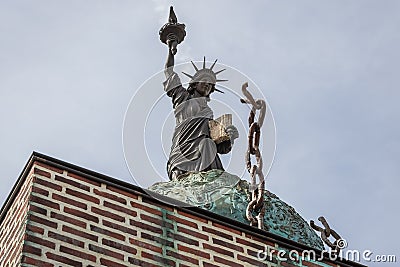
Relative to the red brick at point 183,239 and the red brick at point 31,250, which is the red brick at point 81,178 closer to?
the red brick at point 183,239

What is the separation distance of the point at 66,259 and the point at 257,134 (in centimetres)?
374

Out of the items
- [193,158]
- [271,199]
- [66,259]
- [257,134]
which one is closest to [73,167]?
[66,259]

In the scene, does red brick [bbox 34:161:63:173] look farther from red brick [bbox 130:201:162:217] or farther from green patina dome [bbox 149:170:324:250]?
green patina dome [bbox 149:170:324:250]

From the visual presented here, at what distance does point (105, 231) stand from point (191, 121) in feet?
20.0

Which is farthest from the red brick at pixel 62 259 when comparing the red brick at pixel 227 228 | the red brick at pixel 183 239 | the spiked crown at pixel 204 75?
the spiked crown at pixel 204 75

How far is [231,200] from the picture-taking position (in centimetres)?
1148

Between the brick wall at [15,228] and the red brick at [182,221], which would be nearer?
the brick wall at [15,228]

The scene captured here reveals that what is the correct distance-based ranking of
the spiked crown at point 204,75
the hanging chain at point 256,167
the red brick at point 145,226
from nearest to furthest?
the red brick at point 145,226 < the hanging chain at point 256,167 < the spiked crown at point 204,75

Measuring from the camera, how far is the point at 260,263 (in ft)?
30.3

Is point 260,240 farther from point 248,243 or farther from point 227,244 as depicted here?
point 227,244

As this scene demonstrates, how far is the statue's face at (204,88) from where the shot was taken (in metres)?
14.8

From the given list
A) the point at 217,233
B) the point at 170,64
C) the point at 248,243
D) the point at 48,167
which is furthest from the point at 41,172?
the point at 170,64

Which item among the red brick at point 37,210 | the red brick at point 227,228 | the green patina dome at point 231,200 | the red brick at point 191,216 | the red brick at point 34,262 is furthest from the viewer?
the green patina dome at point 231,200

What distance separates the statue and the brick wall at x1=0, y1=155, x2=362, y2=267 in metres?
4.18
